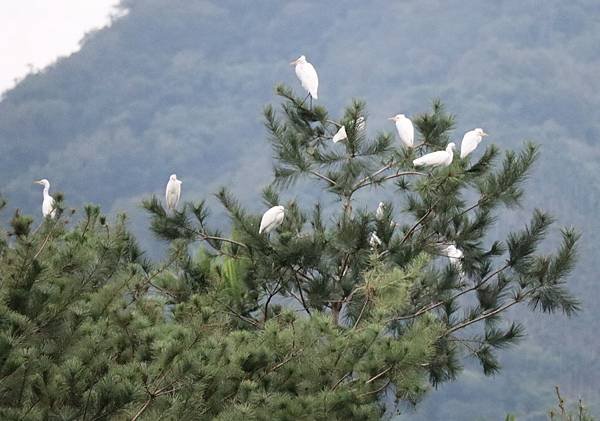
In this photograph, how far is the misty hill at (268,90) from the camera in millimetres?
60812

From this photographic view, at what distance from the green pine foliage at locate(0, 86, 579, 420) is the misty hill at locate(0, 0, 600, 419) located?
3679 centimetres

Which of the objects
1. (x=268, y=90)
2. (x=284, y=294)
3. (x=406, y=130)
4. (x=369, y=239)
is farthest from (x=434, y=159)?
(x=268, y=90)

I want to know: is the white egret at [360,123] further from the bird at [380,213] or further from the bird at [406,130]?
the bird at [406,130]

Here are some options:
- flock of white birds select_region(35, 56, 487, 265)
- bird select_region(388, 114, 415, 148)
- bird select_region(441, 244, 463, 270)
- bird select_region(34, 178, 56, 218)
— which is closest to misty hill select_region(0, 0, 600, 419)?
bird select_region(34, 178, 56, 218)

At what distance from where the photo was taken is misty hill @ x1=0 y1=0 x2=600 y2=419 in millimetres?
60812

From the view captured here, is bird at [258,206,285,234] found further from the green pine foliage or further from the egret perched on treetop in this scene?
the egret perched on treetop

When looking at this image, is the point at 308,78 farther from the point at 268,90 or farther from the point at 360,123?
the point at 268,90

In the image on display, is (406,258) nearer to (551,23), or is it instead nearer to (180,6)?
(551,23)

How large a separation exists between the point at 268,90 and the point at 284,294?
217ft

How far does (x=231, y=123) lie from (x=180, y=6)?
74.2ft

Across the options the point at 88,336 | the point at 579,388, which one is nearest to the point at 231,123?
the point at 579,388

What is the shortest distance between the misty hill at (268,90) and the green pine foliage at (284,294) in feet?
121

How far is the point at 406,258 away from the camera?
8930mm

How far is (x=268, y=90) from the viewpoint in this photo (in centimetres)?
7512
